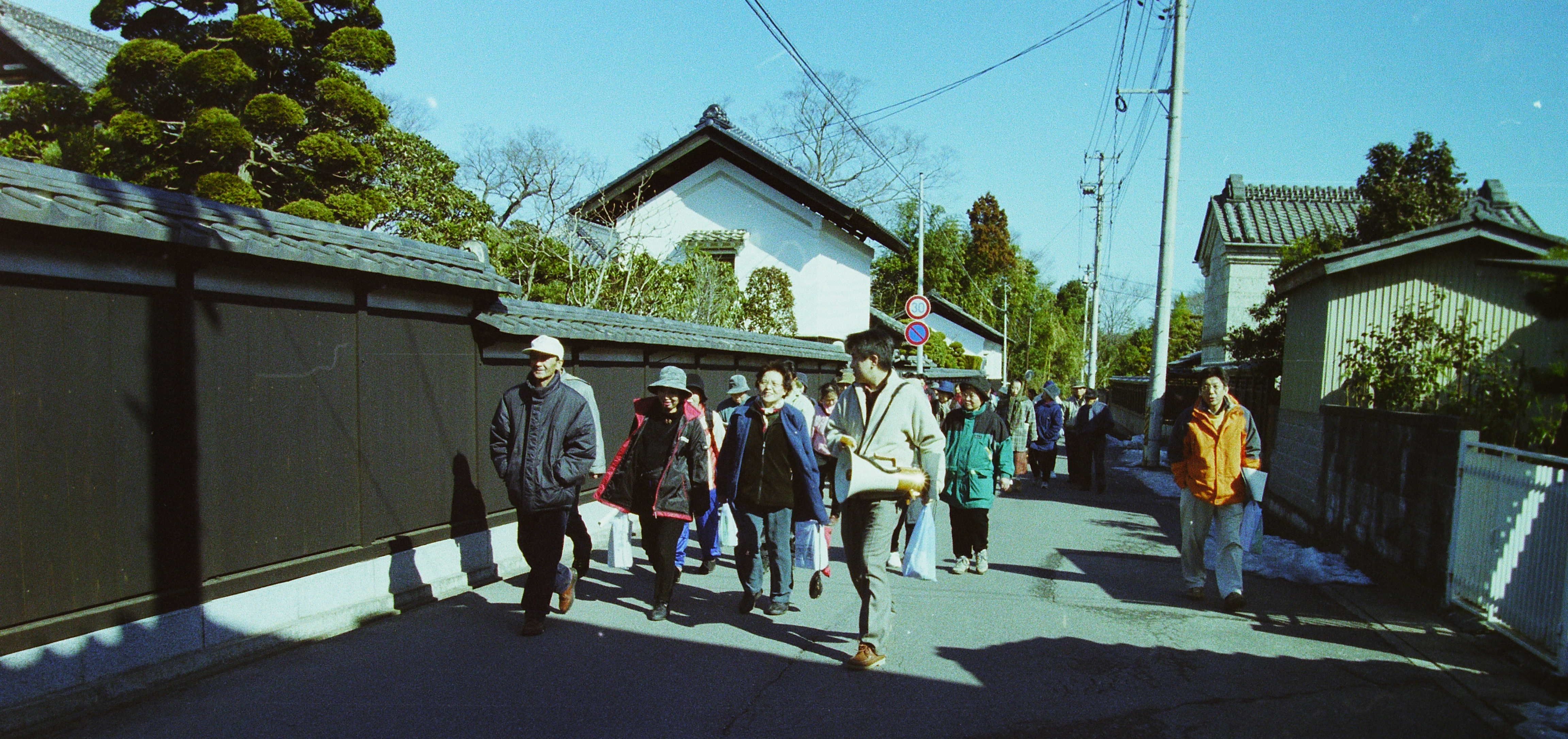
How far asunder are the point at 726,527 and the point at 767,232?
1884 cm

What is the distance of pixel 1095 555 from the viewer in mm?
9234

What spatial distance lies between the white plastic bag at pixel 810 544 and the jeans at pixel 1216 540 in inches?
115

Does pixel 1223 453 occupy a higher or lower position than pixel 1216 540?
higher

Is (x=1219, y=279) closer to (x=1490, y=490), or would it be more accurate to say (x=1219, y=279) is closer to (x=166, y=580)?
(x=1490, y=490)

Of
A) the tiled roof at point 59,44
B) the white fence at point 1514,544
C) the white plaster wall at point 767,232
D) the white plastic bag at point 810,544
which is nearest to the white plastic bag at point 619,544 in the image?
the white plastic bag at point 810,544

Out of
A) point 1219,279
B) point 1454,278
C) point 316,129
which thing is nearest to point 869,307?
point 1219,279

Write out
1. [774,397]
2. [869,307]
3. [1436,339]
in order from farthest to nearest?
[869,307]
[1436,339]
[774,397]

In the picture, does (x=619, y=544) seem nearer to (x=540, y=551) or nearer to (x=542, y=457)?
(x=540, y=551)

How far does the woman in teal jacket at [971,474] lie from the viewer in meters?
7.93

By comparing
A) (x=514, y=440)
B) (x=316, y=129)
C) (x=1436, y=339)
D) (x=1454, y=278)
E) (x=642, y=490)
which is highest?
(x=316, y=129)

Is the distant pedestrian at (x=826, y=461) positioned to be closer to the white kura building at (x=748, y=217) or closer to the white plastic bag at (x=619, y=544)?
the white plastic bag at (x=619, y=544)

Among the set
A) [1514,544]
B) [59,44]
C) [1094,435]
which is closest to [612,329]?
[1514,544]

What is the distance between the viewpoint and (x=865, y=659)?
5.23m

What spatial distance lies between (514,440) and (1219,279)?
91.2ft
